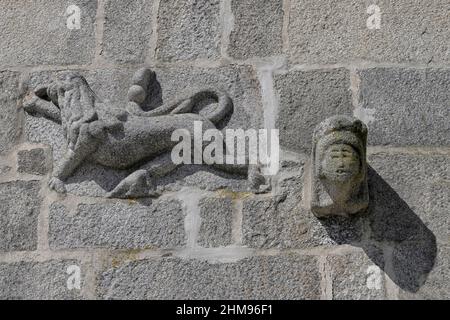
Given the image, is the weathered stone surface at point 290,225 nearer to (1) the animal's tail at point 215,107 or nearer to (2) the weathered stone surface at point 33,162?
(1) the animal's tail at point 215,107

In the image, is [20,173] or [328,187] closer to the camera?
[328,187]

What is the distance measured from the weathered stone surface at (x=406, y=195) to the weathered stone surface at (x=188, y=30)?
2.54ft

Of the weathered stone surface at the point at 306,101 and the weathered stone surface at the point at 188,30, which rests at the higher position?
the weathered stone surface at the point at 188,30

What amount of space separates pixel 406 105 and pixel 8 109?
5.00 feet

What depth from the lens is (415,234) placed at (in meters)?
3.13

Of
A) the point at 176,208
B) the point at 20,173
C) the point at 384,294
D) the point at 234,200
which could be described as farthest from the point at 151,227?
the point at 384,294

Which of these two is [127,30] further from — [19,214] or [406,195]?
[406,195]

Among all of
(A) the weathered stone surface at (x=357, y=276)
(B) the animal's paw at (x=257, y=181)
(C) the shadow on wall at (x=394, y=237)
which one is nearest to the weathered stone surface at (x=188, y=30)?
(B) the animal's paw at (x=257, y=181)

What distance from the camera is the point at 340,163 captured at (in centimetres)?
299

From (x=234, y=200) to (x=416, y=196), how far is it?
2.13 ft

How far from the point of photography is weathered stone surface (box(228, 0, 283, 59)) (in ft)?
11.3

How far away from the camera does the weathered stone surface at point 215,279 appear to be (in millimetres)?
3090

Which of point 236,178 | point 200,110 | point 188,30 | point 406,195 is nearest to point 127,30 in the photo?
point 188,30

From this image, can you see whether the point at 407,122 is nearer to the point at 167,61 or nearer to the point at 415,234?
the point at 415,234
